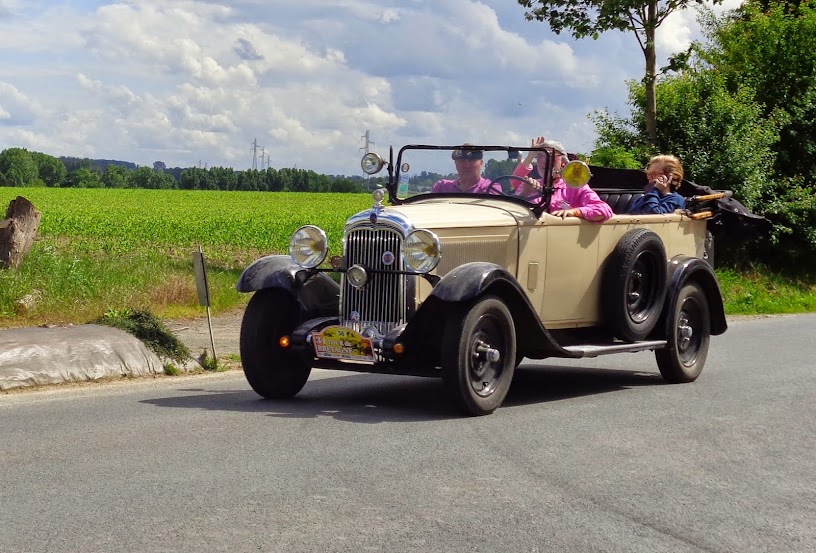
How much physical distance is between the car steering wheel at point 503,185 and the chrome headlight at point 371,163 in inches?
37.6

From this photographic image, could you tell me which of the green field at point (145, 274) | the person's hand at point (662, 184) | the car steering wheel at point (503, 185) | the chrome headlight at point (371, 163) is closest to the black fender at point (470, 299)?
the car steering wheel at point (503, 185)

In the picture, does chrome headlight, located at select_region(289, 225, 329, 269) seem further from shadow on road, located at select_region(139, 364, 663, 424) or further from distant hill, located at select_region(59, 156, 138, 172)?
distant hill, located at select_region(59, 156, 138, 172)

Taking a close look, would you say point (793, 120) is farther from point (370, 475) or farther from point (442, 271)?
point (370, 475)

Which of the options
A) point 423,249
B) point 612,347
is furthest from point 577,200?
point 423,249

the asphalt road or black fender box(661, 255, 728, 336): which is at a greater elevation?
black fender box(661, 255, 728, 336)

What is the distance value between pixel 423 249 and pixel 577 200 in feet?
6.97

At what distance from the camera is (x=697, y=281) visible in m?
11.0

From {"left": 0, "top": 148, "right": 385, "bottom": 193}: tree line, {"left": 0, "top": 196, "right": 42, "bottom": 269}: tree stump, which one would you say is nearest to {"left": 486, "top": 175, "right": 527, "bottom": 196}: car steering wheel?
{"left": 0, "top": 196, "right": 42, "bottom": 269}: tree stump

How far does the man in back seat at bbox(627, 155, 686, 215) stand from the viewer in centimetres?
1105

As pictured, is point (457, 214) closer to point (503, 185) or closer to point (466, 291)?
point (503, 185)

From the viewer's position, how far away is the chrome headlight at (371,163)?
998 centimetres

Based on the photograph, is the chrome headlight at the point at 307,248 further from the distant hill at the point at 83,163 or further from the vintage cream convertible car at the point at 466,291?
the distant hill at the point at 83,163

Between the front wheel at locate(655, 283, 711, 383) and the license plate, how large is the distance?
3306 millimetres

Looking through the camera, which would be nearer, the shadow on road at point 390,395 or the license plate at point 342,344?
the license plate at point 342,344
